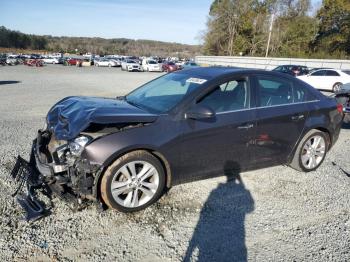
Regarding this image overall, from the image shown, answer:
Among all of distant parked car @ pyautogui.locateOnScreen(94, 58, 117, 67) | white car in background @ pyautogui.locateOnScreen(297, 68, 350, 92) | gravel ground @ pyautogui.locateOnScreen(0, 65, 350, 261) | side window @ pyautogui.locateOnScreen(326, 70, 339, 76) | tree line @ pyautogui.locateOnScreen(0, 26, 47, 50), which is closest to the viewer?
gravel ground @ pyautogui.locateOnScreen(0, 65, 350, 261)

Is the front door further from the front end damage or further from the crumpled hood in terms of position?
the front end damage

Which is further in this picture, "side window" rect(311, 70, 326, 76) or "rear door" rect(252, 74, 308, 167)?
"side window" rect(311, 70, 326, 76)

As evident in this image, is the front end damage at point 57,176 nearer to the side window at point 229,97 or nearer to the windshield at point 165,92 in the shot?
the windshield at point 165,92

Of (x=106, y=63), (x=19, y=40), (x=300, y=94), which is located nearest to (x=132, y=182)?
(x=300, y=94)

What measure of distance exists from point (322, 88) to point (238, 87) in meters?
17.1

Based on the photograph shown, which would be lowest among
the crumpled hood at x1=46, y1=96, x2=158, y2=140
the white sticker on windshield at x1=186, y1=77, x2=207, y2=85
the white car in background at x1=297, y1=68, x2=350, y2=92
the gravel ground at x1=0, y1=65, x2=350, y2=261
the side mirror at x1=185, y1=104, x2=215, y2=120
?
the gravel ground at x1=0, y1=65, x2=350, y2=261

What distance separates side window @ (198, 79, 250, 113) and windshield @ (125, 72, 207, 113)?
0.22 metres

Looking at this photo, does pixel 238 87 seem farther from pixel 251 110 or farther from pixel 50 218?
pixel 50 218

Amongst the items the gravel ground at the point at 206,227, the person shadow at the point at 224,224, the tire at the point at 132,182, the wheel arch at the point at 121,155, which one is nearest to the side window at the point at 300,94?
the gravel ground at the point at 206,227

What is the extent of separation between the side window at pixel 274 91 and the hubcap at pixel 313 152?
835mm

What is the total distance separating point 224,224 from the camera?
344cm

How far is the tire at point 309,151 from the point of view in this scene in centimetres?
487

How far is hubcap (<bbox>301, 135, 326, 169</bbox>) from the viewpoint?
195 inches

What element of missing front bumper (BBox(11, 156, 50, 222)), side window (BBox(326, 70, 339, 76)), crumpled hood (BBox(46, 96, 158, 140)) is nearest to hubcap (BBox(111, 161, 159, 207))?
crumpled hood (BBox(46, 96, 158, 140))
